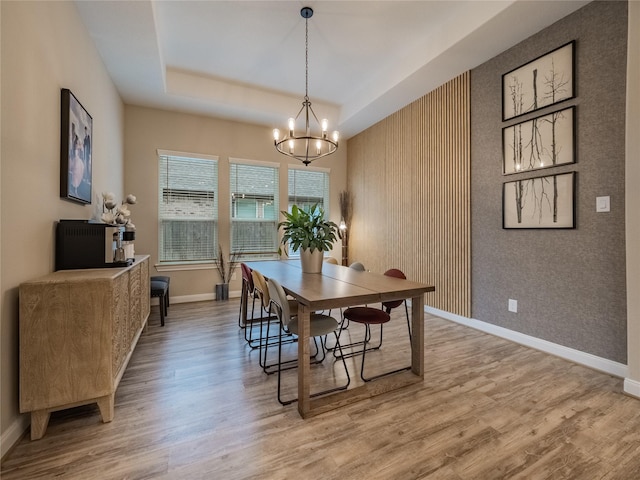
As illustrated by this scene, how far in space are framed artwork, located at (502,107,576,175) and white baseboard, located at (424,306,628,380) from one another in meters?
1.75

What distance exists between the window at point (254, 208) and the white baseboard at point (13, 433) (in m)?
3.67

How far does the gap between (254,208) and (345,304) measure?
3.90 m

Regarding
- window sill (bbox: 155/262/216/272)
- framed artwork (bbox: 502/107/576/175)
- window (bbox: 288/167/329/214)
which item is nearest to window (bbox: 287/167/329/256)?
window (bbox: 288/167/329/214)

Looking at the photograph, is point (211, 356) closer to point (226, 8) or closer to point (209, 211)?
point (209, 211)

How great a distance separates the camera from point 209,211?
5.10 m

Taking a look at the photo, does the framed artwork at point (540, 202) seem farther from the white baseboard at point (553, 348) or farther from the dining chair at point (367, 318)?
the dining chair at point (367, 318)

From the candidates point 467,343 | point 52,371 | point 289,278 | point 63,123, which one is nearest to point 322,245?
point 289,278

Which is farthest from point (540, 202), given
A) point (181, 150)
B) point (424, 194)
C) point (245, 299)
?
point (181, 150)

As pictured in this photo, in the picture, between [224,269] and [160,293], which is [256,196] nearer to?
[224,269]

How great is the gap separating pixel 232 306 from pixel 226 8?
385cm

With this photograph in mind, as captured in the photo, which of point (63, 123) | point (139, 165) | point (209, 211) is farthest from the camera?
point (209, 211)

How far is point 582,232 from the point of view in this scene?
8.57 feet

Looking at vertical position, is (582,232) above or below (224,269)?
above

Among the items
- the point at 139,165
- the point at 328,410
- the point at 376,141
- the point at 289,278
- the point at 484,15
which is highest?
the point at 484,15
